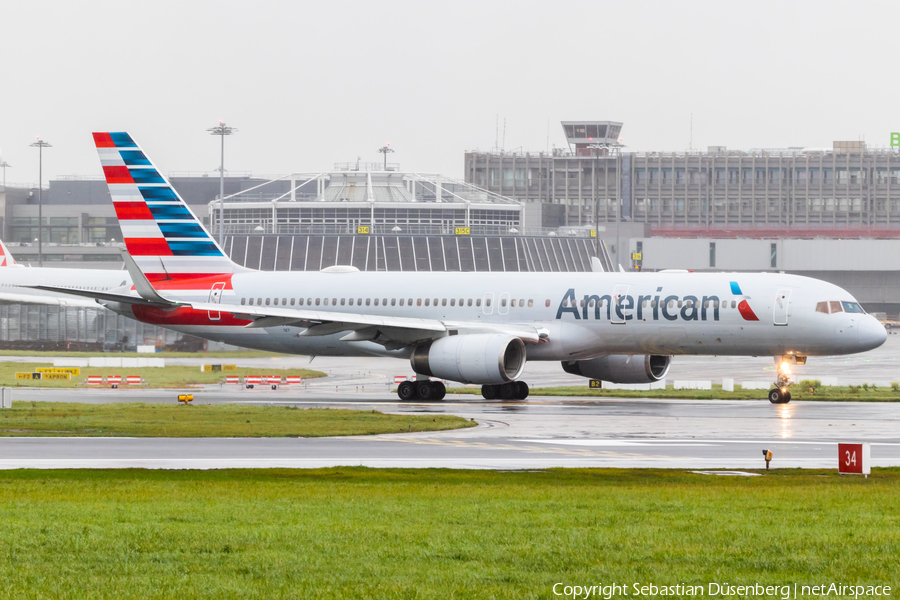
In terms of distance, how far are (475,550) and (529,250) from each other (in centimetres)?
8892

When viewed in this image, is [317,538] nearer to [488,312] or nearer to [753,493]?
[753,493]

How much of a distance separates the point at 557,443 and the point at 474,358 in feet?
42.0

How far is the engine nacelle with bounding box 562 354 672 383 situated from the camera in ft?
147

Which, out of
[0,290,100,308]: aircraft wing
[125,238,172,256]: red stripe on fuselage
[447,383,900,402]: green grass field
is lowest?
[447,383,900,402]: green grass field

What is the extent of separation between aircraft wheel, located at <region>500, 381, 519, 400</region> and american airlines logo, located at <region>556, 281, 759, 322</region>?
3044mm

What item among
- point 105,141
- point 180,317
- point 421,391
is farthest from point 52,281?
point 421,391

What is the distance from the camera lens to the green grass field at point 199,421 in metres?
29.6

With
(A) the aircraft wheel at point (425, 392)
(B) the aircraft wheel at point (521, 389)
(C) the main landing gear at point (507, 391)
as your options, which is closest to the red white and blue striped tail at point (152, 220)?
(A) the aircraft wheel at point (425, 392)

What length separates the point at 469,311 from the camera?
4484 cm

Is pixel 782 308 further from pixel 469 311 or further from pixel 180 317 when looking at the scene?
pixel 180 317

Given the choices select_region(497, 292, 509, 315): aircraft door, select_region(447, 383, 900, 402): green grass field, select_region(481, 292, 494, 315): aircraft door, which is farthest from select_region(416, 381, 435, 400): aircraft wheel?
select_region(447, 383, 900, 402): green grass field

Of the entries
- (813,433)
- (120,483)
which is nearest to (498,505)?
(120,483)

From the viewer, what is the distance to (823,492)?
18.3 meters

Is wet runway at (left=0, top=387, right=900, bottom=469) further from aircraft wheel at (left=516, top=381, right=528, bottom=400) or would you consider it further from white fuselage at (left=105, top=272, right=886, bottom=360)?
aircraft wheel at (left=516, top=381, right=528, bottom=400)
